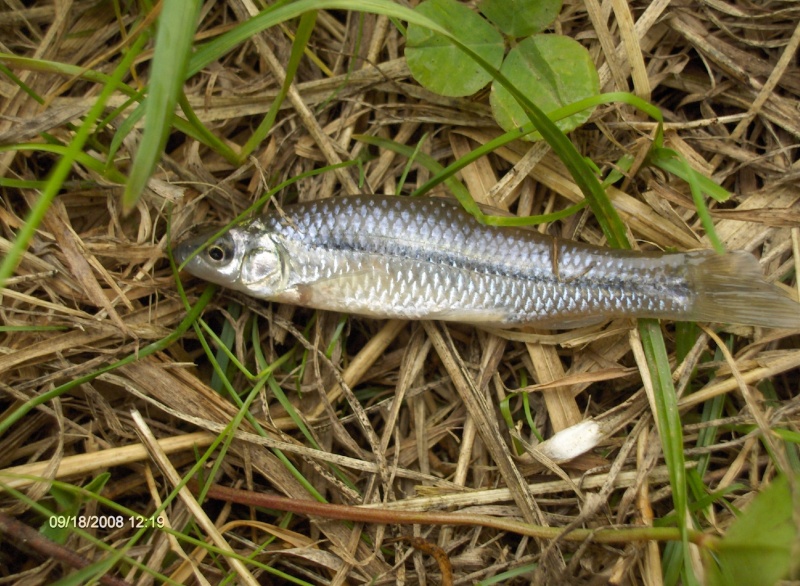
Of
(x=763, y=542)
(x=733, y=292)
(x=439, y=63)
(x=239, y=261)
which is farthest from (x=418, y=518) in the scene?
(x=439, y=63)

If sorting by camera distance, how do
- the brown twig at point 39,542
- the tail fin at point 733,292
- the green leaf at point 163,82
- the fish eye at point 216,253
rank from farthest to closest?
the fish eye at point 216,253, the tail fin at point 733,292, the brown twig at point 39,542, the green leaf at point 163,82

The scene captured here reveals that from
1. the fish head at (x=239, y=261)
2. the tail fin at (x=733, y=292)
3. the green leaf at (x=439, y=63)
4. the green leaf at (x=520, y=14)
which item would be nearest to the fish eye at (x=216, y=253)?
the fish head at (x=239, y=261)

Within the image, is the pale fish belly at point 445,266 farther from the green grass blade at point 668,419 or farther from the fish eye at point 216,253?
the fish eye at point 216,253

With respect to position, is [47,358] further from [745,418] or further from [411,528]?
[745,418]

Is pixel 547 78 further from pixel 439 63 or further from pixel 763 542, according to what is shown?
pixel 763 542

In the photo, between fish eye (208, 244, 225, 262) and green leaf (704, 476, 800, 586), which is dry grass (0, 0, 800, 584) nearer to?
fish eye (208, 244, 225, 262)

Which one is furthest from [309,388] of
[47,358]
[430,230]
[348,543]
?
[47,358]
